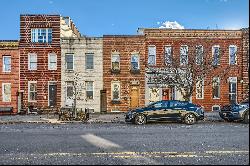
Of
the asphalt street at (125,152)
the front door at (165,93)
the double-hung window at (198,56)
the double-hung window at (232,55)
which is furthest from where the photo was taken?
the front door at (165,93)

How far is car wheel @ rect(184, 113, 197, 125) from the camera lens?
69.5 feet

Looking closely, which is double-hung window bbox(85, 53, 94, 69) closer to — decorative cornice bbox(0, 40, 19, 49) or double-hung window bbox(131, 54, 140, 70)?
double-hung window bbox(131, 54, 140, 70)

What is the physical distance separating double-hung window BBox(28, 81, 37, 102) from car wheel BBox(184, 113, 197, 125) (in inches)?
702

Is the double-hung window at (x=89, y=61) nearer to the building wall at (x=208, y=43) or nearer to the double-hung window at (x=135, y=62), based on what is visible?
the double-hung window at (x=135, y=62)

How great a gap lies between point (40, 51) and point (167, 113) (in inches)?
678

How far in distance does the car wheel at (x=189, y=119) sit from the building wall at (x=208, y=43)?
1338 centimetres

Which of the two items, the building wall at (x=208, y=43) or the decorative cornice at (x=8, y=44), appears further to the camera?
the building wall at (x=208, y=43)

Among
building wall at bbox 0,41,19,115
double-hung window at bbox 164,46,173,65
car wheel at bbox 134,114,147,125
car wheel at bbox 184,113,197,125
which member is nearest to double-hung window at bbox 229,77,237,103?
double-hung window at bbox 164,46,173,65

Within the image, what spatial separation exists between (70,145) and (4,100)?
84.6 ft

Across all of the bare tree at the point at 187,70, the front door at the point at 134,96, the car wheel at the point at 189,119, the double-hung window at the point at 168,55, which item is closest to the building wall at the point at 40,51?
the front door at the point at 134,96

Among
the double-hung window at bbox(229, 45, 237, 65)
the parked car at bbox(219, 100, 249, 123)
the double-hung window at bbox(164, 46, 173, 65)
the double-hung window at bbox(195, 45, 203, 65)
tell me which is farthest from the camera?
the double-hung window at bbox(229, 45, 237, 65)

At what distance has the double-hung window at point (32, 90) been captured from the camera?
34.7 m

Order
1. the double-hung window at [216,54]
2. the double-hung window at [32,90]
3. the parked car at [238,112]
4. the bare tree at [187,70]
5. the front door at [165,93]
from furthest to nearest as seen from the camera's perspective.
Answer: the front door at [165,93] < the double-hung window at [32,90] < the double-hung window at [216,54] < the bare tree at [187,70] < the parked car at [238,112]

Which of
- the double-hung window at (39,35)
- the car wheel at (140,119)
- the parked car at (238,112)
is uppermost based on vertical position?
the double-hung window at (39,35)
